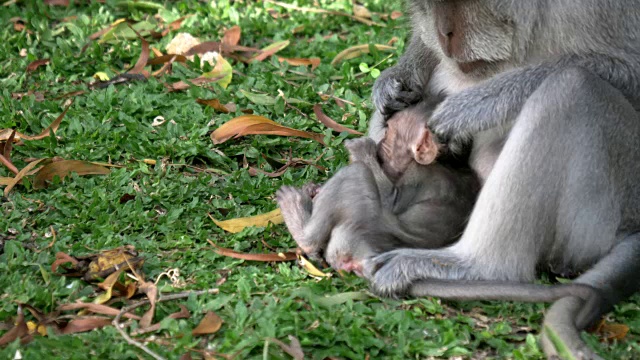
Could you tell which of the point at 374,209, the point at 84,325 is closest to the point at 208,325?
the point at 84,325

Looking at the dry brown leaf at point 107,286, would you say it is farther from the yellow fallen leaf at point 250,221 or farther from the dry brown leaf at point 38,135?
the dry brown leaf at point 38,135

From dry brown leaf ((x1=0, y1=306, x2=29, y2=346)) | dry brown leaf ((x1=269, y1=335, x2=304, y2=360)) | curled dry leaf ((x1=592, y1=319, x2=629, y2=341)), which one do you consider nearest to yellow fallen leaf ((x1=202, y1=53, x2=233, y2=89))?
dry brown leaf ((x1=0, y1=306, x2=29, y2=346))

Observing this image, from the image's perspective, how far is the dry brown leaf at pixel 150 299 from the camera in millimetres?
4945

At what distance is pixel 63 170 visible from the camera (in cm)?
658

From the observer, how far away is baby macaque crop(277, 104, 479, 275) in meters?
5.52

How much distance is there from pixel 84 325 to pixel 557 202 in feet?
7.77

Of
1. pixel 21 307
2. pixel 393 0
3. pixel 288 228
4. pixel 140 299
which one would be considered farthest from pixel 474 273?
pixel 393 0

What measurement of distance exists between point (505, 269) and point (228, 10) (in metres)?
4.86

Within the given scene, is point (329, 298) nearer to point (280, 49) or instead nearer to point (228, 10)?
point (280, 49)

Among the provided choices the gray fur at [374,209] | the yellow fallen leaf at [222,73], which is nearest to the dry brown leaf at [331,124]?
the yellow fallen leaf at [222,73]

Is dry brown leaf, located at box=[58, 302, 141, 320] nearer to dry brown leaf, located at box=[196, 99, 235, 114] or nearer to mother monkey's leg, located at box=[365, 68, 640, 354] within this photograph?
mother monkey's leg, located at box=[365, 68, 640, 354]

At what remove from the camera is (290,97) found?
776 cm

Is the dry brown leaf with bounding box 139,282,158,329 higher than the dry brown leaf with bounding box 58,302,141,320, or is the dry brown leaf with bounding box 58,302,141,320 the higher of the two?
the dry brown leaf with bounding box 139,282,158,329

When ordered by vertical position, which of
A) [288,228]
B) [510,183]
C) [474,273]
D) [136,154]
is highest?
[510,183]
